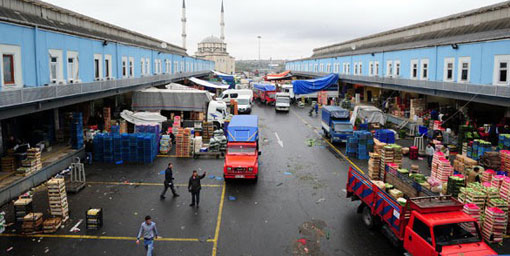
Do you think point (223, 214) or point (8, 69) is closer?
point (223, 214)

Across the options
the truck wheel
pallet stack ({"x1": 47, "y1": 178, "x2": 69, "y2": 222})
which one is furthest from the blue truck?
pallet stack ({"x1": 47, "y1": 178, "x2": 69, "y2": 222})

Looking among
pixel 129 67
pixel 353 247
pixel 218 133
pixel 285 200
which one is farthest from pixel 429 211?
pixel 129 67

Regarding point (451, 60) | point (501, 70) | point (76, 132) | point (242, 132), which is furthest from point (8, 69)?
point (451, 60)

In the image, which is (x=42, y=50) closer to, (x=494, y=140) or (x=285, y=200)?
(x=285, y=200)

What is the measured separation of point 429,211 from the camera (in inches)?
377

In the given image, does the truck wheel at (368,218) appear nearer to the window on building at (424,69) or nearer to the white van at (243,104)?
the window on building at (424,69)

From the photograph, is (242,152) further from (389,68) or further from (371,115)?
(389,68)

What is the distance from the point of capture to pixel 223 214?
44.7ft

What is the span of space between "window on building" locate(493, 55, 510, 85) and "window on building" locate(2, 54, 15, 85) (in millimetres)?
24100

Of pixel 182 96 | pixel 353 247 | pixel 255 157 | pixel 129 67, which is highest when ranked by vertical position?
pixel 129 67

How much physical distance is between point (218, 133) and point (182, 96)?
7.36m

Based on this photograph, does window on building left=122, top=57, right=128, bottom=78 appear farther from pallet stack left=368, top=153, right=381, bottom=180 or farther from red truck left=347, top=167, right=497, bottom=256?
red truck left=347, top=167, right=497, bottom=256

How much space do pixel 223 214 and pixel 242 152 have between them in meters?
5.18

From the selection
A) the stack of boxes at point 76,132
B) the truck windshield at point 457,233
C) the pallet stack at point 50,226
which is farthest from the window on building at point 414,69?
the pallet stack at point 50,226
